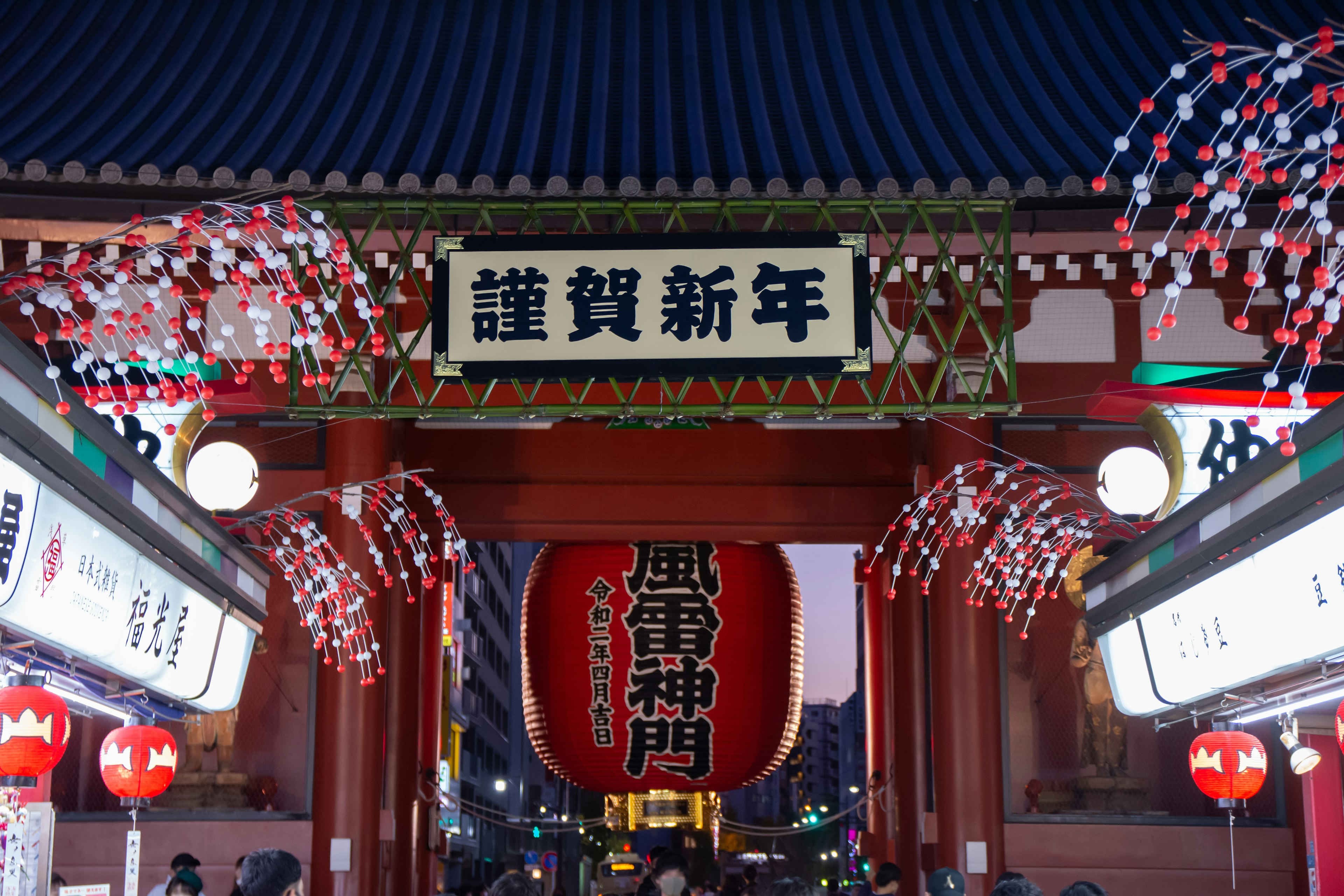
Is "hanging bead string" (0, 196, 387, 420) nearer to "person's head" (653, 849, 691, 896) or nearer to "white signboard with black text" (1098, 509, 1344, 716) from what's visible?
"person's head" (653, 849, 691, 896)

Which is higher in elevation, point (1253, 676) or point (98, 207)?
point (98, 207)

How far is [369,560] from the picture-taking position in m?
9.94

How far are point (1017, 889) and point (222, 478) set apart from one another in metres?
6.93

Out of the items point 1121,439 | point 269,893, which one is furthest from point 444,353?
point 1121,439

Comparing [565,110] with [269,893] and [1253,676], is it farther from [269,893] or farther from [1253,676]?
[269,893]

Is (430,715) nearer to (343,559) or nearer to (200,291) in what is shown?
(343,559)

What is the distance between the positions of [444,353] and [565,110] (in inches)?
77.9

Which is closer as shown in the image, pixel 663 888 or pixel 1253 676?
pixel 1253 676

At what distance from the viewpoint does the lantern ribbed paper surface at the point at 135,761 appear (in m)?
7.20

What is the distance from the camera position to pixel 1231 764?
24.1 feet

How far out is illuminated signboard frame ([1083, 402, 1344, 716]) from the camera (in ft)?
16.5

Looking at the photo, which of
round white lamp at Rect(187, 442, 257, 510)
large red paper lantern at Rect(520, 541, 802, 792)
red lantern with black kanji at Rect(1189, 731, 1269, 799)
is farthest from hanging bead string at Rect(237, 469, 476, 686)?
red lantern with black kanji at Rect(1189, 731, 1269, 799)

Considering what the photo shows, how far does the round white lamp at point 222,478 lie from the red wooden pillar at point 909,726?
519cm

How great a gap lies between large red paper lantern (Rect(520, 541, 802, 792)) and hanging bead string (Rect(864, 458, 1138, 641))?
1337 millimetres
